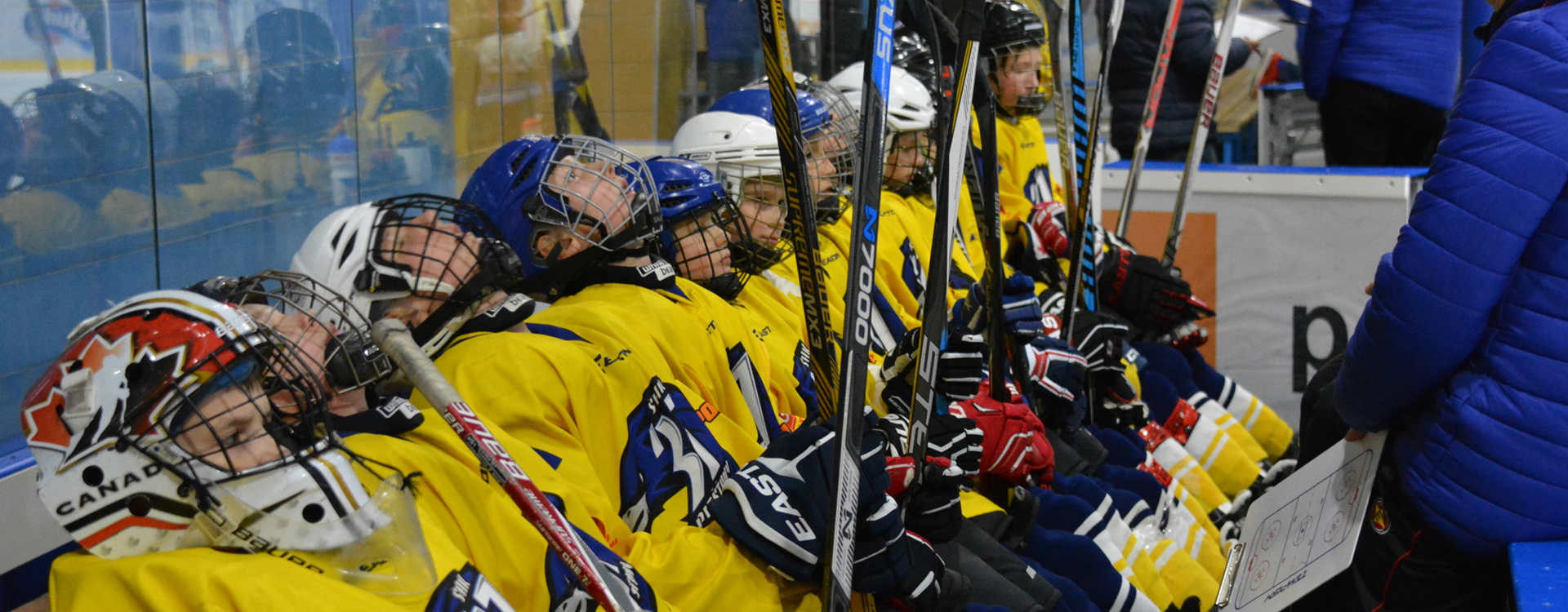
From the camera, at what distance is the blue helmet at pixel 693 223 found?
2.41 m

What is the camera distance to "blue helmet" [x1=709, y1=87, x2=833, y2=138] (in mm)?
2867

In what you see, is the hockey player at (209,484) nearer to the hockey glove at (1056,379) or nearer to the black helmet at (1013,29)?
the hockey glove at (1056,379)

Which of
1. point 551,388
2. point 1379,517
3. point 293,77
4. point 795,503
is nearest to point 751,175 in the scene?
point 293,77

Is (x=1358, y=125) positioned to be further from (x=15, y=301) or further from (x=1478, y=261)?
(x=15, y=301)

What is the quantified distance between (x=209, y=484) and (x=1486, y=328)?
1.64 metres

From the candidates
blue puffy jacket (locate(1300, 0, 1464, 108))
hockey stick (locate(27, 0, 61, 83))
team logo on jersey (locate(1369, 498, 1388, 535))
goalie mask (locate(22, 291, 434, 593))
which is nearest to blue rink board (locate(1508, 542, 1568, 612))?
team logo on jersey (locate(1369, 498, 1388, 535))

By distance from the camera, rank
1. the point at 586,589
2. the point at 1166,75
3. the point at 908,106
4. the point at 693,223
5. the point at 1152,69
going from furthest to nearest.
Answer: the point at 1166,75
the point at 1152,69
the point at 908,106
the point at 693,223
the point at 586,589

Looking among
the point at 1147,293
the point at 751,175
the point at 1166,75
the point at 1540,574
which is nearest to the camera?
the point at 1540,574

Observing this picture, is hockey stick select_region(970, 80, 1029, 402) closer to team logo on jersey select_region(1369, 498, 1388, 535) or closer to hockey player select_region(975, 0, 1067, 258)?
team logo on jersey select_region(1369, 498, 1388, 535)

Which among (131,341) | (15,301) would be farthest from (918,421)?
(15,301)

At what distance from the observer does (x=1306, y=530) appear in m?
1.98

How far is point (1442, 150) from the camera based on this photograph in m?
1.69

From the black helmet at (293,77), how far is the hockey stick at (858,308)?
150cm

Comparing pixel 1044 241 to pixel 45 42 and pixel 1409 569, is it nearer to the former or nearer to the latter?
pixel 1409 569
